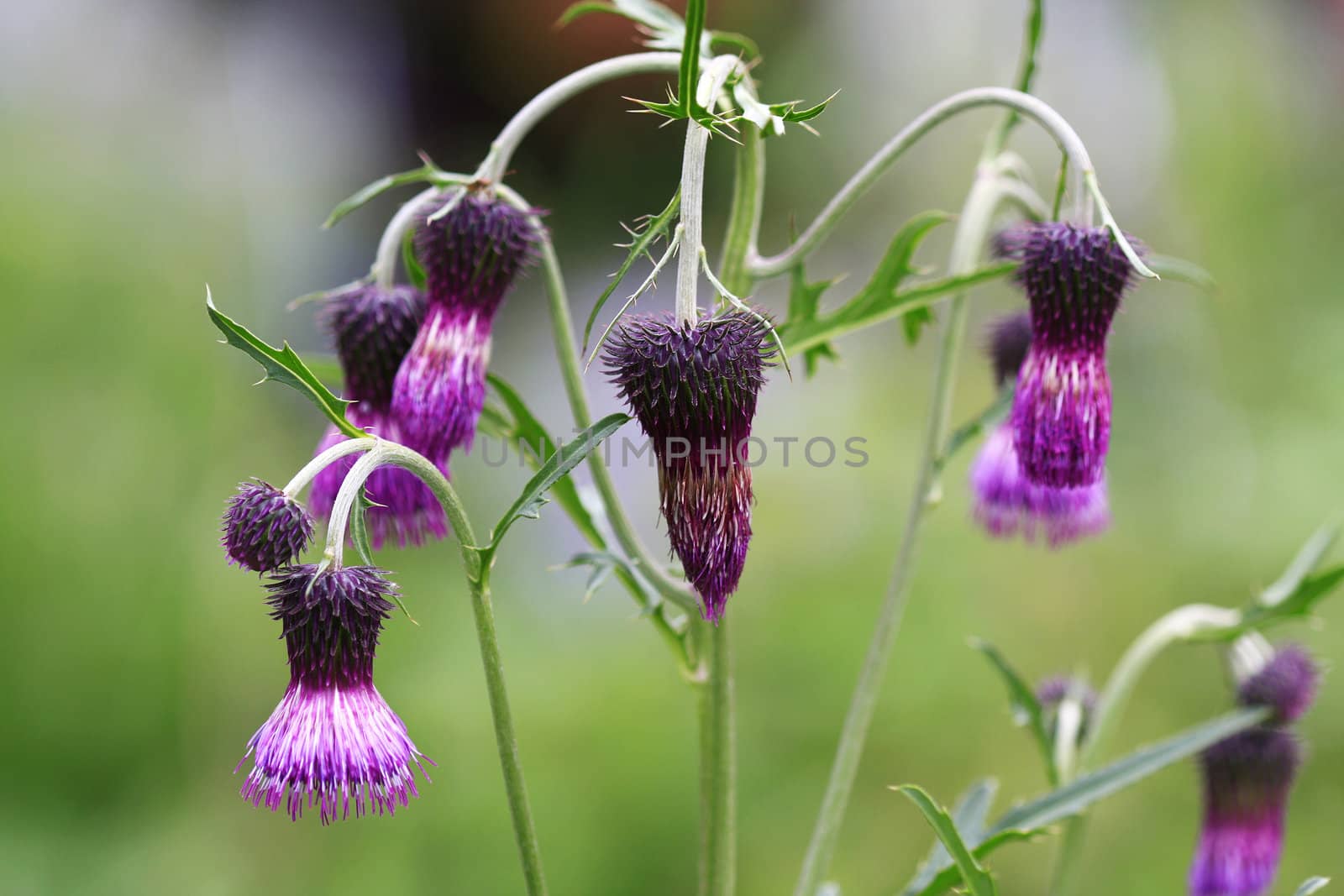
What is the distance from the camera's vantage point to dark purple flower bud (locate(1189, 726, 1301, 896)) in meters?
2.12

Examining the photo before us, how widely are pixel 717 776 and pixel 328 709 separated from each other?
0.61 metres

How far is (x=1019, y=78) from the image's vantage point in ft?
5.83

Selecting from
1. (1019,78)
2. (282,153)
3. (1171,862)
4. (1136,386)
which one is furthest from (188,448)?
(1136,386)

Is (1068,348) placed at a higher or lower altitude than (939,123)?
lower

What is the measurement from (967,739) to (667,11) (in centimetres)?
310

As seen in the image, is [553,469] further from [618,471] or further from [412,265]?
[618,471]

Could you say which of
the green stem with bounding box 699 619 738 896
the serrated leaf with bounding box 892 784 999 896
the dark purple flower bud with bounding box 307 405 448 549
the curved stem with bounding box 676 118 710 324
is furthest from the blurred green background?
the curved stem with bounding box 676 118 710 324

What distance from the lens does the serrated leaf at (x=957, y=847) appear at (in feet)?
4.81

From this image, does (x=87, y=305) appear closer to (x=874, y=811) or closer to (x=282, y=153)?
(x=282, y=153)

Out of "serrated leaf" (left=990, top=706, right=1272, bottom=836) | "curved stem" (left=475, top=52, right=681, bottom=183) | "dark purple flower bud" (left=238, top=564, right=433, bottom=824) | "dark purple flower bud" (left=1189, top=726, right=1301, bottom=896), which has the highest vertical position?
"curved stem" (left=475, top=52, right=681, bottom=183)

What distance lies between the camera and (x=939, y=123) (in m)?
1.59

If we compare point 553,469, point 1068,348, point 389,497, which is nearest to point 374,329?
point 389,497

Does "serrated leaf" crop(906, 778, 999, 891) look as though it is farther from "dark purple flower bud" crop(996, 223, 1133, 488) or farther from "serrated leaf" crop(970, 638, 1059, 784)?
"dark purple flower bud" crop(996, 223, 1133, 488)

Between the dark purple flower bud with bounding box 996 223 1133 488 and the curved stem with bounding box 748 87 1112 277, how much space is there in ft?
0.20
